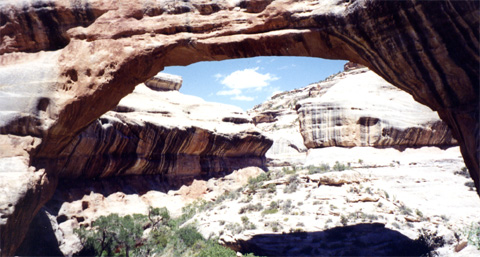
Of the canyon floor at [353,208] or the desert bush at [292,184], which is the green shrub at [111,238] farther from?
the desert bush at [292,184]

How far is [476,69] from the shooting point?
661 cm

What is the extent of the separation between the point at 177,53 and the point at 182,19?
3.40ft

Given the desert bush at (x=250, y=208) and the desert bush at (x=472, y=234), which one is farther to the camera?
the desert bush at (x=250, y=208)

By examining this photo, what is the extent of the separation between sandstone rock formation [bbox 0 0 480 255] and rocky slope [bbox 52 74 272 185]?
8.85m

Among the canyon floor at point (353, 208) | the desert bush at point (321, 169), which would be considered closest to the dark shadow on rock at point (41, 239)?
the canyon floor at point (353, 208)

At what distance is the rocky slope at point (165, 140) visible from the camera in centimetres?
2133

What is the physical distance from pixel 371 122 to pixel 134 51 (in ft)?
62.0

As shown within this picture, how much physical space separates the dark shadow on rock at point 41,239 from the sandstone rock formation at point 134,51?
10.6 feet

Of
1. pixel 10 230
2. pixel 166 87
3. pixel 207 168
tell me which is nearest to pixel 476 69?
pixel 10 230

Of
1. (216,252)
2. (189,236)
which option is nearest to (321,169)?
(189,236)

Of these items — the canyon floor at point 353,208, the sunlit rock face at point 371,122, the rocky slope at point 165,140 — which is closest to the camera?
the canyon floor at point 353,208

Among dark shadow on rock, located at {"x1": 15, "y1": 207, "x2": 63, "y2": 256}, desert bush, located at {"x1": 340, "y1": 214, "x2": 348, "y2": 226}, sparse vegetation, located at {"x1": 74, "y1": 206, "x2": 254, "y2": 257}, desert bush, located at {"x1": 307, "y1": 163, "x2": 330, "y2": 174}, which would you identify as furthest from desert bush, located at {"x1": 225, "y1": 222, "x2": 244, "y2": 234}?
dark shadow on rock, located at {"x1": 15, "y1": 207, "x2": 63, "y2": 256}

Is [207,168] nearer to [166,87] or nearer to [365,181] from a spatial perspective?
[166,87]

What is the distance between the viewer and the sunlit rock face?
73.4 ft
